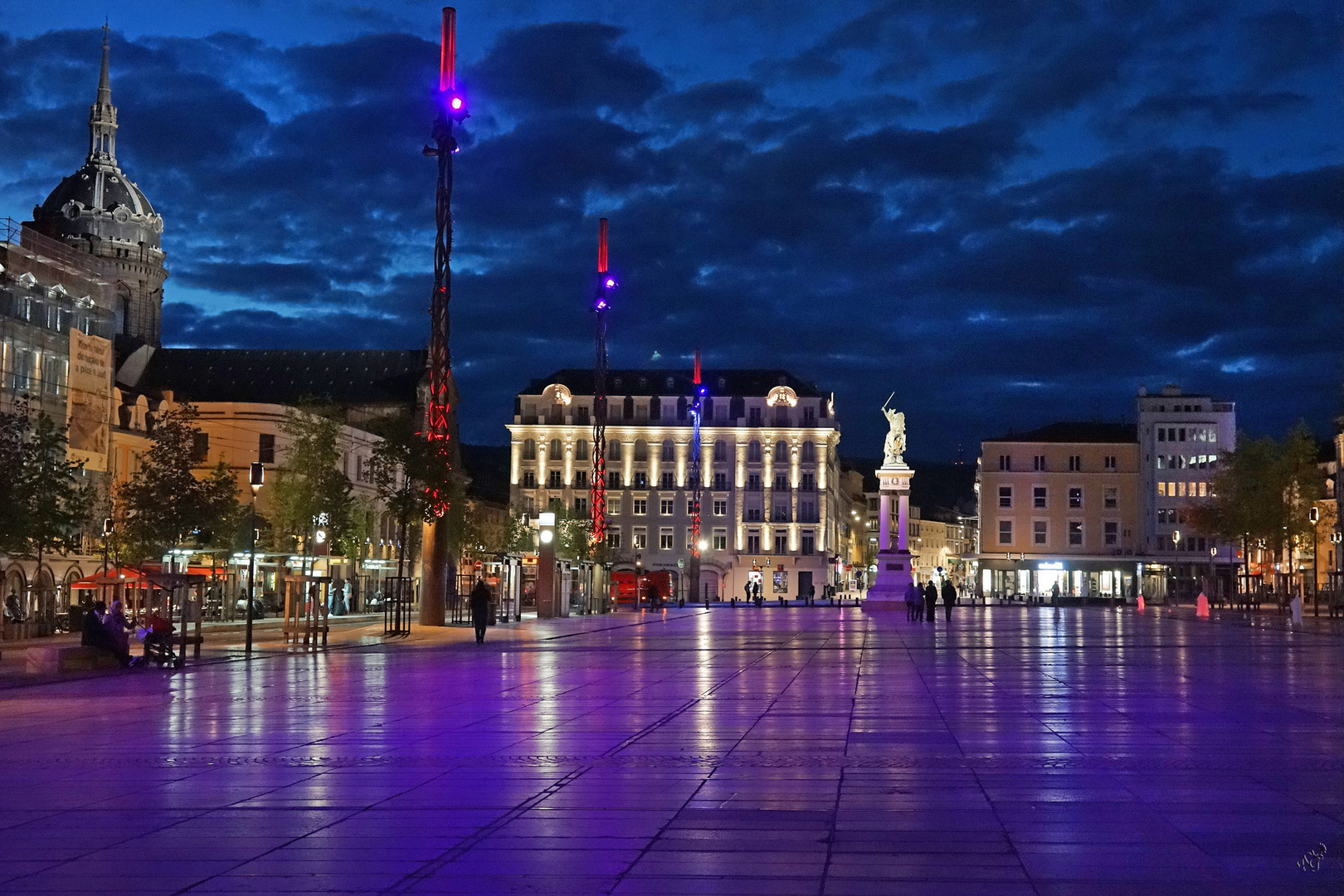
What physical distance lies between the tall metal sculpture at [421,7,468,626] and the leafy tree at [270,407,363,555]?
67.2 ft

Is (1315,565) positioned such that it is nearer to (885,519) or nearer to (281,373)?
(885,519)

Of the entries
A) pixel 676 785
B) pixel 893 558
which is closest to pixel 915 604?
pixel 893 558

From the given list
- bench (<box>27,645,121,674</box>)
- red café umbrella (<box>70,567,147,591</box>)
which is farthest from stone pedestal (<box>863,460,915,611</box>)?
bench (<box>27,645,121,674</box>)

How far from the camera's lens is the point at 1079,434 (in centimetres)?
15062

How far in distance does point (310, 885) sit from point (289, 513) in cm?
7349

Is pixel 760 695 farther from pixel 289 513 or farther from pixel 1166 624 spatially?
pixel 289 513

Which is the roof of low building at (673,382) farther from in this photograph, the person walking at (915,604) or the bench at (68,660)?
the bench at (68,660)

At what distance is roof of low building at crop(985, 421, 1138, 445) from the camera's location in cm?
14925

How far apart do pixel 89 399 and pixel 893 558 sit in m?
55.4

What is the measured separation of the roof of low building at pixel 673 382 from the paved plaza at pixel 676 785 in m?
120

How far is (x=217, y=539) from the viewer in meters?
67.8

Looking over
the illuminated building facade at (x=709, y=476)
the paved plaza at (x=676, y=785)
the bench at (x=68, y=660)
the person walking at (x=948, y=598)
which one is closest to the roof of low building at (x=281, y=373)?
the illuminated building facade at (x=709, y=476)

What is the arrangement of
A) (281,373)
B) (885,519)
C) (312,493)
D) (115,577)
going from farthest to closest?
(281,373) → (885,519) → (312,493) → (115,577)

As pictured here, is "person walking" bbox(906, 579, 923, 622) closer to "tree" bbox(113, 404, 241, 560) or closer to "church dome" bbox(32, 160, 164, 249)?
"tree" bbox(113, 404, 241, 560)
